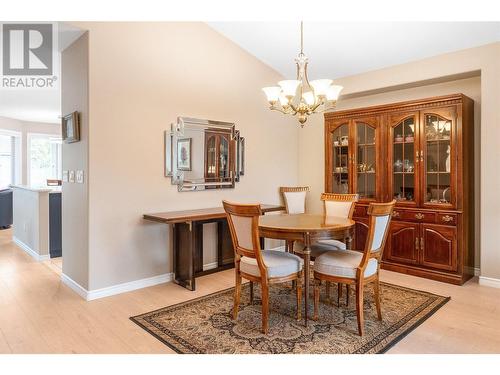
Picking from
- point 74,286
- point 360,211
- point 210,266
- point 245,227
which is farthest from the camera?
point 360,211

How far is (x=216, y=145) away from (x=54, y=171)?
6715mm

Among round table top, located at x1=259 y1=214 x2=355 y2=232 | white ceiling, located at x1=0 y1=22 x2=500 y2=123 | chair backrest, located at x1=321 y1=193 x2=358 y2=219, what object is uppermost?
white ceiling, located at x1=0 y1=22 x2=500 y2=123

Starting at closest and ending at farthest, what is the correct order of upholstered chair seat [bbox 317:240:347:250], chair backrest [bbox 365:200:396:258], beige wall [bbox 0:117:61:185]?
chair backrest [bbox 365:200:396:258] < upholstered chair seat [bbox 317:240:347:250] < beige wall [bbox 0:117:61:185]

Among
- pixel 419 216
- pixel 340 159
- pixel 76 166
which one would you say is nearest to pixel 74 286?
pixel 76 166

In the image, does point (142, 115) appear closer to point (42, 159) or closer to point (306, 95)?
point (306, 95)

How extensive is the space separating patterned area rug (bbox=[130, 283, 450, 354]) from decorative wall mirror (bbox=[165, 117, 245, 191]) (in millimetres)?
1382

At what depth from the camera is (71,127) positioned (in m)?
3.50

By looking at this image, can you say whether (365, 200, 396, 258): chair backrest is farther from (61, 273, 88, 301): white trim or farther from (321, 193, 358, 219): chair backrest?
(61, 273, 88, 301): white trim

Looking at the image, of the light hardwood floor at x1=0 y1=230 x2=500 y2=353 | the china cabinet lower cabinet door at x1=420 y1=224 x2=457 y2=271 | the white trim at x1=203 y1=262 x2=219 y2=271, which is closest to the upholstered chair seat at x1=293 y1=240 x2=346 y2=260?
the light hardwood floor at x1=0 y1=230 x2=500 y2=353

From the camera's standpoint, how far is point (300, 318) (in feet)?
9.32

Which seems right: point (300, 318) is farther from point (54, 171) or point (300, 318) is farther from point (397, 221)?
point (54, 171)

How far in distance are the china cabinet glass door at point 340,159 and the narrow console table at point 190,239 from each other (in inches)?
39.4

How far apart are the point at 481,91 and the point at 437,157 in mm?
798

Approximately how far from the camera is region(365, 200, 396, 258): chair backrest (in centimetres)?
254
